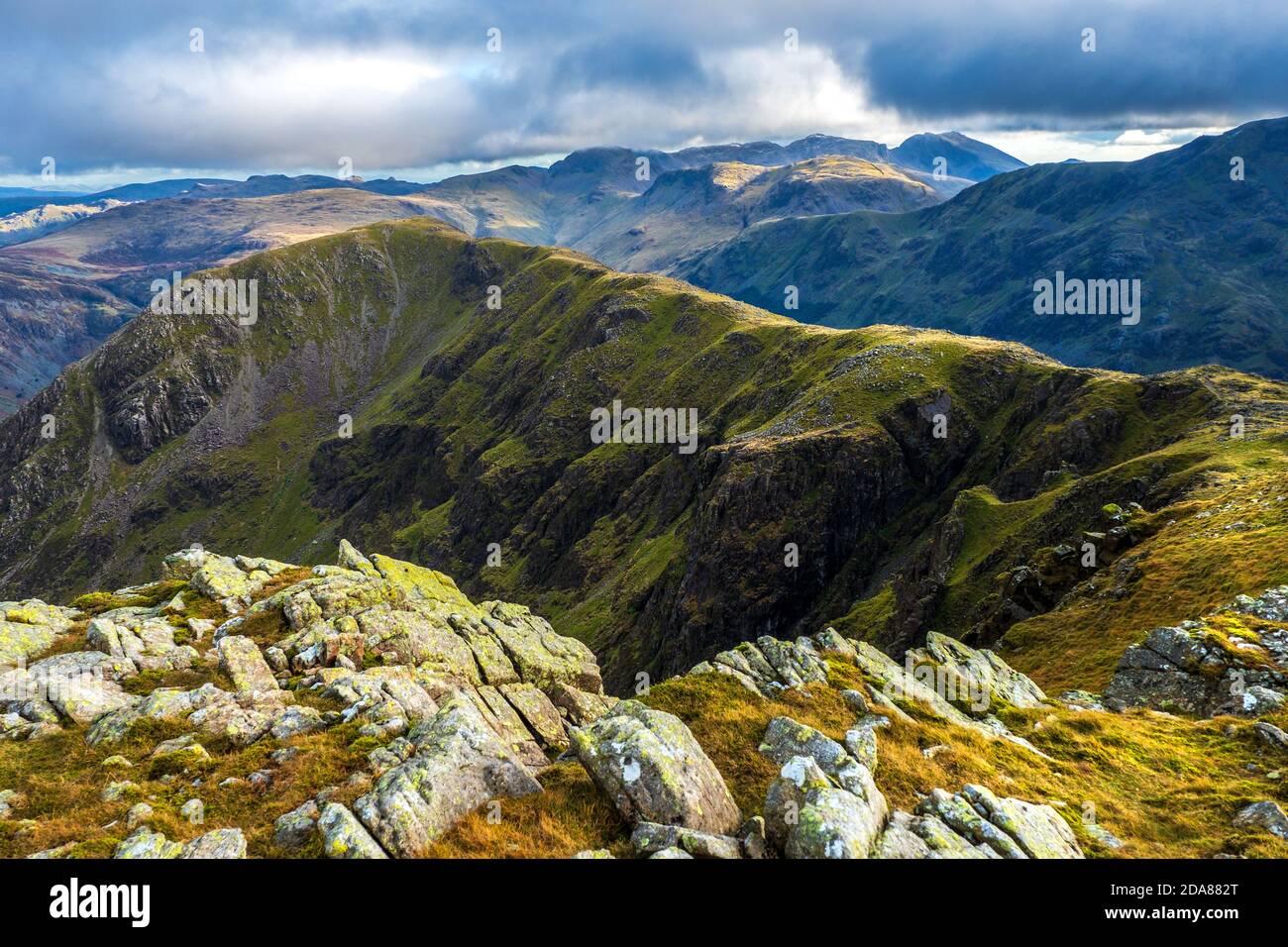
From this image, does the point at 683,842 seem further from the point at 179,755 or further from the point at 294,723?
the point at 179,755

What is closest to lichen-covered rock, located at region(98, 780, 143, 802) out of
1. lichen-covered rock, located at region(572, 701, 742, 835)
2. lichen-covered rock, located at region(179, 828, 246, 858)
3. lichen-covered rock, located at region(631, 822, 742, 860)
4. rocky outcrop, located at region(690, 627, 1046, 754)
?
lichen-covered rock, located at region(179, 828, 246, 858)

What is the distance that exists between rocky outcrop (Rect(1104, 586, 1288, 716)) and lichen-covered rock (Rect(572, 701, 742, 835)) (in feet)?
90.5

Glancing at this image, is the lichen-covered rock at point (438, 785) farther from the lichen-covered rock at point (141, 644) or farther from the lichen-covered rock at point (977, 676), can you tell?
the lichen-covered rock at point (977, 676)

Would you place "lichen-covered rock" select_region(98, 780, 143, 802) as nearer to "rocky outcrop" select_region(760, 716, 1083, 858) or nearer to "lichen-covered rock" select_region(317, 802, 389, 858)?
"lichen-covered rock" select_region(317, 802, 389, 858)

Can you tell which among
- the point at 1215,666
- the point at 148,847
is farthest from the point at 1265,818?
the point at 148,847

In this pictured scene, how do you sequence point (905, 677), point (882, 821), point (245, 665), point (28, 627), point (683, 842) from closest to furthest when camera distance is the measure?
point (683, 842)
point (882, 821)
point (245, 665)
point (28, 627)
point (905, 677)

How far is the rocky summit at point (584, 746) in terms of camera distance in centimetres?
1636

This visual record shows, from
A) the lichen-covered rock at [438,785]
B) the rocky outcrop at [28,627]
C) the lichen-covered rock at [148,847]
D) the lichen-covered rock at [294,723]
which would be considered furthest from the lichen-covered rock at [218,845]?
the rocky outcrop at [28,627]

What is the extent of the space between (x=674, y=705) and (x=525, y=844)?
9.97m

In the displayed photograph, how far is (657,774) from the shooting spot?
17172 millimetres

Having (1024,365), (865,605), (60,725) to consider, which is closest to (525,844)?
(60,725)

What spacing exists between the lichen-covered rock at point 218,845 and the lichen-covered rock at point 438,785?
2704mm

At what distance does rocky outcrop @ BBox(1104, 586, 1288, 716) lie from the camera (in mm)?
29719

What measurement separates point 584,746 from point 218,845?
9380 mm
